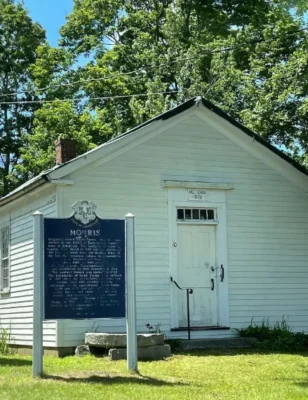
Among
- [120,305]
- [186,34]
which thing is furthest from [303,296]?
[186,34]

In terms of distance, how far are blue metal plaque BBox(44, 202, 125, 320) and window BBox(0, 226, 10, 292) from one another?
756 centimetres

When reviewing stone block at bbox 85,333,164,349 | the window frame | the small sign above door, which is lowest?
stone block at bbox 85,333,164,349

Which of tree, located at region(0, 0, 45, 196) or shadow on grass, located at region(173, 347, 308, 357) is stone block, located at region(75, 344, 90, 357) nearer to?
shadow on grass, located at region(173, 347, 308, 357)

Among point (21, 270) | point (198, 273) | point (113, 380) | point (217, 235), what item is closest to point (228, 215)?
point (217, 235)

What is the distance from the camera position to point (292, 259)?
1562 centimetres

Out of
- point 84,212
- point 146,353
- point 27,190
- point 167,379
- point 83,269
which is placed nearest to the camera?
point 167,379

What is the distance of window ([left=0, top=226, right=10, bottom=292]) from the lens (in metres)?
16.7

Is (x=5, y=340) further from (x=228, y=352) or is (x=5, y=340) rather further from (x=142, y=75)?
(x=142, y=75)

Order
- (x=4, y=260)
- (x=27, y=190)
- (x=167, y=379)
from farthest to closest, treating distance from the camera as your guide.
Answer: (x=4, y=260), (x=27, y=190), (x=167, y=379)

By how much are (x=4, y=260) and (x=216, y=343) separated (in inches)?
244

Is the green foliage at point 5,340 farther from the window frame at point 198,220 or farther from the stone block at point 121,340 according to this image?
the window frame at point 198,220

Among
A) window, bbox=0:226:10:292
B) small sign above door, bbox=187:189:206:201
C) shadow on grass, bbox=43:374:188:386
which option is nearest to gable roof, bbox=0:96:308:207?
window, bbox=0:226:10:292

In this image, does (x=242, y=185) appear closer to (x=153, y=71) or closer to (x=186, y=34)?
(x=186, y=34)

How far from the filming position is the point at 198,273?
14.7m
